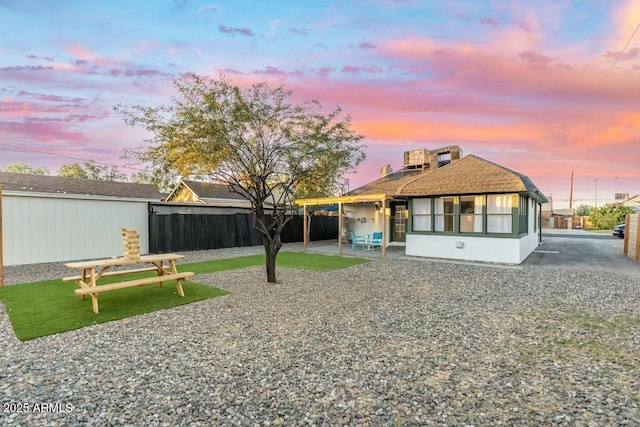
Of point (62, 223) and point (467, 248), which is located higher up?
point (62, 223)

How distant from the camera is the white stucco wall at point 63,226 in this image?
10.1m

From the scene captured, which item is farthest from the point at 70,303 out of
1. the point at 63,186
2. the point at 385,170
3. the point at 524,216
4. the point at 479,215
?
the point at 385,170

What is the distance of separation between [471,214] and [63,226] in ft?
50.3

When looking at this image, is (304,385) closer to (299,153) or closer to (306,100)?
(299,153)

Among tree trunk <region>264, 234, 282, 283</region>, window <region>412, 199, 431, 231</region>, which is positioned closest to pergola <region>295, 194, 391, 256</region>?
window <region>412, 199, 431, 231</region>

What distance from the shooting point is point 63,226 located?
11.1m

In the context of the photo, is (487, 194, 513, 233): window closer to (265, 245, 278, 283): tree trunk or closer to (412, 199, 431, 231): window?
(412, 199, 431, 231): window

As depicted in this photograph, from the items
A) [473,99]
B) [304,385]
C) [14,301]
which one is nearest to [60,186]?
[14,301]

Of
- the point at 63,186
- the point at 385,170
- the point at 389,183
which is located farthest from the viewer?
the point at 385,170

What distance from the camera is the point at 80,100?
12.0 meters

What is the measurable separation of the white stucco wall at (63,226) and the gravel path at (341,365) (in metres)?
7.46

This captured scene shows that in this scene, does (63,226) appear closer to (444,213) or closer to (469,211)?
(444,213)

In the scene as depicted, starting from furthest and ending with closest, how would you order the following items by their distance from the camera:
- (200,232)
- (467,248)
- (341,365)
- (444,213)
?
1. (200,232)
2. (444,213)
3. (467,248)
4. (341,365)

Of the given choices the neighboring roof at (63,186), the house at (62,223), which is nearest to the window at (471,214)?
the house at (62,223)
